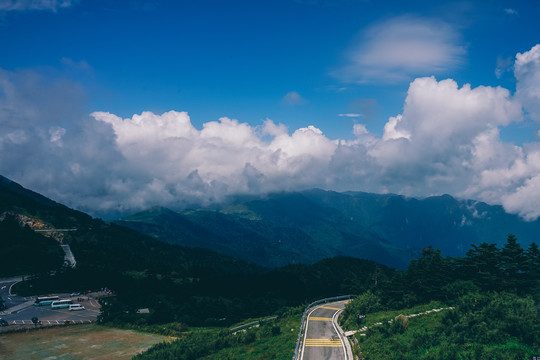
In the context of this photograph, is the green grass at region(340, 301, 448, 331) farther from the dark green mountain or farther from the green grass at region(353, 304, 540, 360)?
the dark green mountain

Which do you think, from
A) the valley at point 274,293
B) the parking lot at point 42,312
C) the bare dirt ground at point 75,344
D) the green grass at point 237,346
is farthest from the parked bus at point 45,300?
the green grass at point 237,346

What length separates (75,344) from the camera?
5734 cm

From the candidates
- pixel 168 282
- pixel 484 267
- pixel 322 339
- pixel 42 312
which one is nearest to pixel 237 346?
pixel 322 339

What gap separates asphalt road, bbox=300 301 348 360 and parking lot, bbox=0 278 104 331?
5821cm

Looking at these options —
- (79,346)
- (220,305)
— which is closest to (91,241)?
(220,305)

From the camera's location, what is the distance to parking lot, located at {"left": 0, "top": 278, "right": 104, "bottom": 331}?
2813 inches

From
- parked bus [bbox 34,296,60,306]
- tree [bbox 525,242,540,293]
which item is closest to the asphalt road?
tree [bbox 525,242,540,293]

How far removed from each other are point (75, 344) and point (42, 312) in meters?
31.2

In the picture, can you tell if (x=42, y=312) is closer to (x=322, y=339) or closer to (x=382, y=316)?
(x=322, y=339)

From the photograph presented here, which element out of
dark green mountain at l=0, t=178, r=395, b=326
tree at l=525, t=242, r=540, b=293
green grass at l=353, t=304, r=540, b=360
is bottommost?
dark green mountain at l=0, t=178, r=395, b=326

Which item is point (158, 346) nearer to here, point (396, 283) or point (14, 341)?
point (14, 341)

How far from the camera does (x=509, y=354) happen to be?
23172 mm

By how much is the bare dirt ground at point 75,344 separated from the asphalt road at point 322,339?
99.8ft

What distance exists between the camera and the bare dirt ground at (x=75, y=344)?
51531 mm
